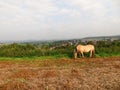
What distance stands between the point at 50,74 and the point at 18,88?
10.7 ft

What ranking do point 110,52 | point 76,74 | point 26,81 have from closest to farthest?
point 26,81, point 76,74, point 110,52

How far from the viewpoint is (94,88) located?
34.7ft

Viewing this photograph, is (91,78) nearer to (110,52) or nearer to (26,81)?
(26,81)

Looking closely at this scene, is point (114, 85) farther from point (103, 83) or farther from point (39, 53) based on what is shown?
point (39, 53)

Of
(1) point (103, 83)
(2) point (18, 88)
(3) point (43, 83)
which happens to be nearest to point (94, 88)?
(1) point (103, 83)

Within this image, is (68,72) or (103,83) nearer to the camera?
(103,83)

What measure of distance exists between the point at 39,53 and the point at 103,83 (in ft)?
44.8

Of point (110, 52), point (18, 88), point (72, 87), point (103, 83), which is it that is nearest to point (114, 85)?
point (103, 83)

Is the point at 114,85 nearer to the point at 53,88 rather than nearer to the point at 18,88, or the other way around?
the point at 53,88

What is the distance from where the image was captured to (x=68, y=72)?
1452 cm

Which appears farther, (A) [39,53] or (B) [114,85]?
(A) [39,53]

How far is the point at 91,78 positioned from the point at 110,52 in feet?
37.4

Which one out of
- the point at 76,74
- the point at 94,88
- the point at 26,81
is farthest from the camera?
the point at 76,74

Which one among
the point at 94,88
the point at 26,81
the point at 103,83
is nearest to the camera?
the point at 94,88
